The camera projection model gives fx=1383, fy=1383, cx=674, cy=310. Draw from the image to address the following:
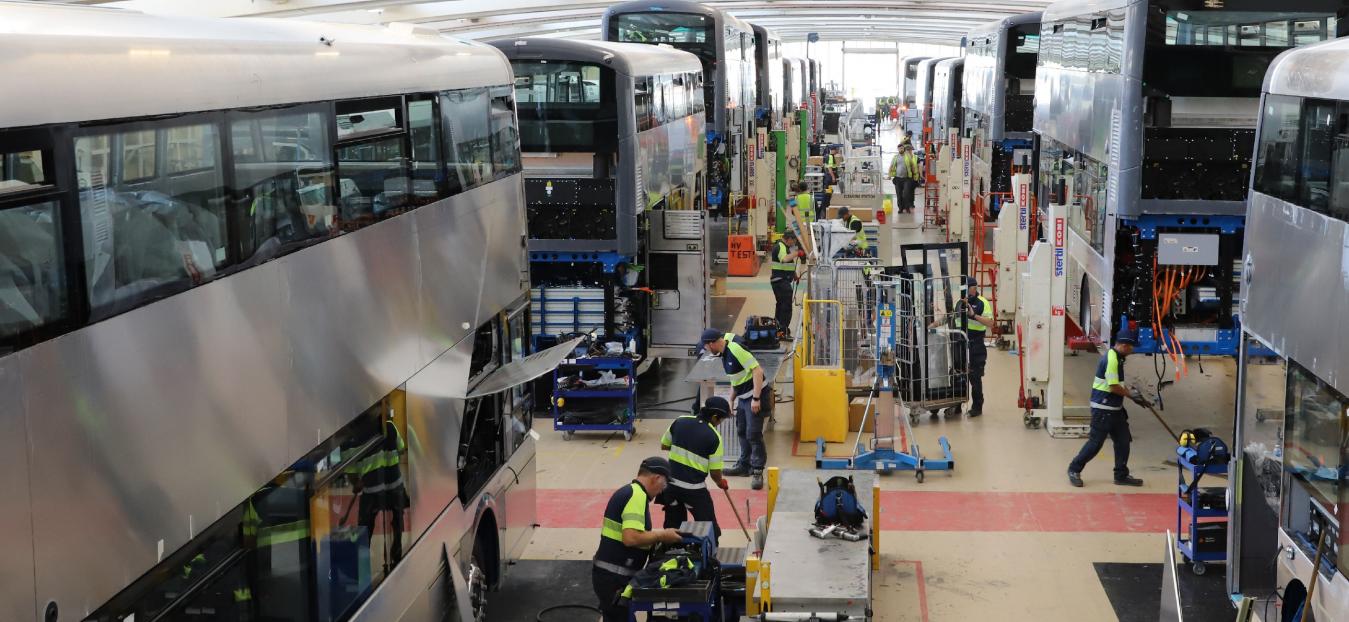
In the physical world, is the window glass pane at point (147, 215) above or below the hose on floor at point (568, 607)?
above

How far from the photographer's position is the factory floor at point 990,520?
10.6 m

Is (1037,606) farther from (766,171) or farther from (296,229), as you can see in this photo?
(766,171)

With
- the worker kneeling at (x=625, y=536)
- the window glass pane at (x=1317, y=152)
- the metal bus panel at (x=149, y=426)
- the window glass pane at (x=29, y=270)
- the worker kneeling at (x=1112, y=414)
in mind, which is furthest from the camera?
the worker kneeling at (x=1112, y=414)

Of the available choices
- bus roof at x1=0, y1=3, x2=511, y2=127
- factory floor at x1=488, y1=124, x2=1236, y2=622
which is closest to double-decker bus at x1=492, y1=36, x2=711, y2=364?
factory floor at x1=488, y1=124, x2=1236, y2=622

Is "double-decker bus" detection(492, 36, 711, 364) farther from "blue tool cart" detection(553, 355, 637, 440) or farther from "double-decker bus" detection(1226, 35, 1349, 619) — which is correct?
"double-decker bus" detection(1226, 35, 1349, 619)

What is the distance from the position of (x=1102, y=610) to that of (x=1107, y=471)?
12.4 feet

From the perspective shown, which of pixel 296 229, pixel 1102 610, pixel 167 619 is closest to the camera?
pixel 167 619

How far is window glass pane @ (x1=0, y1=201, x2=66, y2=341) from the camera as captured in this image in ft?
12.8

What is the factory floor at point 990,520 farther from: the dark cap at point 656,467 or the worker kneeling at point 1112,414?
the dark cap at point 656,467

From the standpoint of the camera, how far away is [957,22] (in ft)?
158

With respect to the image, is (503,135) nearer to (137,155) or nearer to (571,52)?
(571,52)

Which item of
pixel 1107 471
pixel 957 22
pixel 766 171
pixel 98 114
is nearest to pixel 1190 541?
pixel 1107 471

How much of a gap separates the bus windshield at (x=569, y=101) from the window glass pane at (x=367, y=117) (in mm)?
7760

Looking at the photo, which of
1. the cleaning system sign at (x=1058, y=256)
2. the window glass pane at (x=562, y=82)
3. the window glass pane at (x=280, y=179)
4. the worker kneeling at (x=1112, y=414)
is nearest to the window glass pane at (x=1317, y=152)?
the worker kneeling at (x=1112, y=414)
